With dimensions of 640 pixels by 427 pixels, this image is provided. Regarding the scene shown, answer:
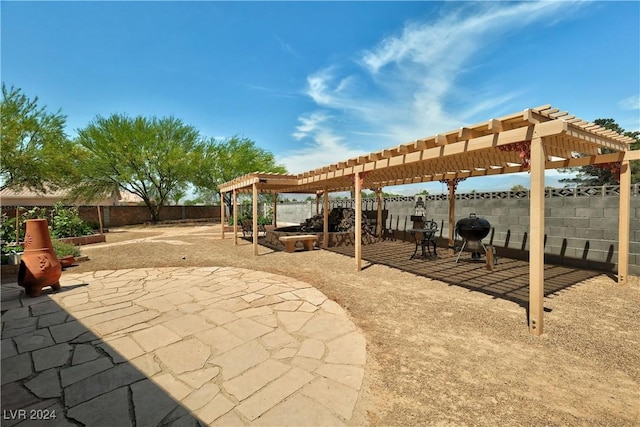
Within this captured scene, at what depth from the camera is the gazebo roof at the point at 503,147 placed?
3.15 m

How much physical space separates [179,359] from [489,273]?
19.0 ft

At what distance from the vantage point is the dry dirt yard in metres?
1.78

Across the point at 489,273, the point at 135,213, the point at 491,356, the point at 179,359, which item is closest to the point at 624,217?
the point at 489,273

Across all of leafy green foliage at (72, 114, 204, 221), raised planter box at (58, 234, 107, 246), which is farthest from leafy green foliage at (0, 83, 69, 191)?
raised planter box at (58, 234, 107, 246)

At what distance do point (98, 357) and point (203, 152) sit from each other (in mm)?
20443

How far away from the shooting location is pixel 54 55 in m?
8.41

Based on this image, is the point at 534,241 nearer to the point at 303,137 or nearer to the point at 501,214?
the point at 501,214

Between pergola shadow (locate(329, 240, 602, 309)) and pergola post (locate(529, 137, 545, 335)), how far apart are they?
31.5 inches

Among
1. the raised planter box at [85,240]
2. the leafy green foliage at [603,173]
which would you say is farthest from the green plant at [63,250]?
the leafy green foliage at [603,173]

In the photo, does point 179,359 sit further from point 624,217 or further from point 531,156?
point 624,217

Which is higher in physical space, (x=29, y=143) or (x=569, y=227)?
(x=29, y=143)

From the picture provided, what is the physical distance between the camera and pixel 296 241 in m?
8.41

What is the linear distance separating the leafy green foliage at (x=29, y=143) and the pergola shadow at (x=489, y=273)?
1614 cm

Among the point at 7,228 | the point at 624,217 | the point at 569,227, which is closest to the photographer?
the point at 624,217
